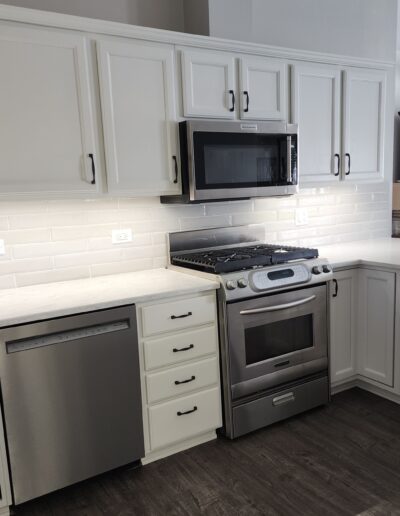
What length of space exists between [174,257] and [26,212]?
0.92m

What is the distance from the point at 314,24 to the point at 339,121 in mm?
836

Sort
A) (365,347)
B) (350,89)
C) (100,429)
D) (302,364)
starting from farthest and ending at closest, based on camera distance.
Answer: (350,89), (365,347), (302,364), (100,429)

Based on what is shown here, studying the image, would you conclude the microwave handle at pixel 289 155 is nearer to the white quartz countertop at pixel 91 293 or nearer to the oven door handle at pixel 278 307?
the oven door handle at pixel 278 307

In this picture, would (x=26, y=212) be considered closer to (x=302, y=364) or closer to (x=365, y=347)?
(x=302, y=364)

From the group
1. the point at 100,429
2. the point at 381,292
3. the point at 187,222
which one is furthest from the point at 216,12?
the point at 100,429

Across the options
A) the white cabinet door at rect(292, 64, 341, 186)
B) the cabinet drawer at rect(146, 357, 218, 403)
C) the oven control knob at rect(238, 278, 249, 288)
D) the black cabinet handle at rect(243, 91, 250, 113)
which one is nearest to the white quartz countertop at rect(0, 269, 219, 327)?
the oven control knob at rect(238, 278, 249, 288)

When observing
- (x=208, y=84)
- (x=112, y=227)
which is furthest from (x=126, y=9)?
(x=112, y=227)

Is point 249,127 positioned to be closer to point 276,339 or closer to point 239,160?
point 239,160

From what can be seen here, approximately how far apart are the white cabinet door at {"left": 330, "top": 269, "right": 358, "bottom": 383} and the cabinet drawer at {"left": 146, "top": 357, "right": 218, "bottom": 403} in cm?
91

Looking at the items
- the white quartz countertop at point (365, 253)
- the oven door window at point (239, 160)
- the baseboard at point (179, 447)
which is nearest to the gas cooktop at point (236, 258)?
the white quartz countertop at point (365, 253)

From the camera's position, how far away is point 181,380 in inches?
92.9

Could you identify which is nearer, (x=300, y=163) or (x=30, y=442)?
(x=30, y=442)

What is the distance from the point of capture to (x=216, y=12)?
9.27 feet

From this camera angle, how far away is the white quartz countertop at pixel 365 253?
2.84 m
